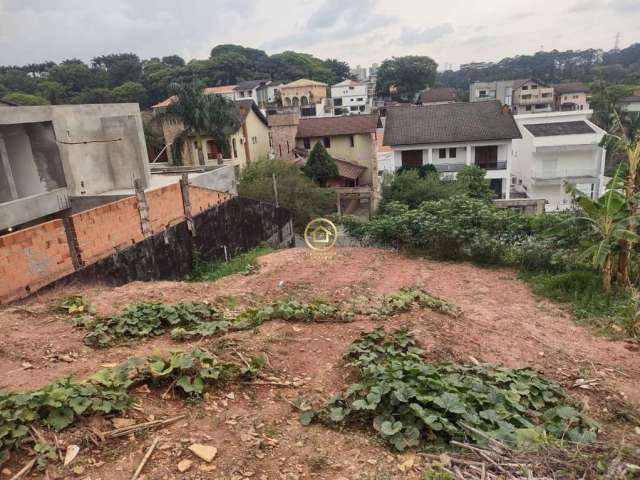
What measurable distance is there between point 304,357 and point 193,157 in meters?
24.9

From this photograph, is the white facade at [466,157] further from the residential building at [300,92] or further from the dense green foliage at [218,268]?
the residential building at [300,92]

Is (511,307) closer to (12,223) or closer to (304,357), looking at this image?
(304,357)

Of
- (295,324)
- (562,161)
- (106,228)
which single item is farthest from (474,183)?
(295,324)

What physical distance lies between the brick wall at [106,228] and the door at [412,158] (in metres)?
20.9

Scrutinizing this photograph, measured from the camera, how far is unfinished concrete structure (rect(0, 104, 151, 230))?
13430 mm

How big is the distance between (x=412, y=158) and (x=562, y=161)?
30.1 feet

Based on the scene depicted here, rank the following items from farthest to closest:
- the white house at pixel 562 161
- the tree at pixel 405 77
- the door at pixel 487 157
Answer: the tree at pixel 405 77
the white house at pixel 562 161
the door at pixel 487 157

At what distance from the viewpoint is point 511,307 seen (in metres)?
9.27

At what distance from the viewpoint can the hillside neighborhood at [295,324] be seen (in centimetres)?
346

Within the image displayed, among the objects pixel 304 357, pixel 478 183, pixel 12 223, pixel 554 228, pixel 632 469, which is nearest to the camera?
pixel 632 469

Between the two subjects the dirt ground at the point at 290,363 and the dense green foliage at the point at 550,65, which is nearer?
the dirt ground at the point at 290,363

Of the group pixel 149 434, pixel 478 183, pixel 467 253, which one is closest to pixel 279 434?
pixel 149 434

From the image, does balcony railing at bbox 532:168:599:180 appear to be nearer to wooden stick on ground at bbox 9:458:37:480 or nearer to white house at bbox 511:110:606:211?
white house at bbox 511:110:606:211

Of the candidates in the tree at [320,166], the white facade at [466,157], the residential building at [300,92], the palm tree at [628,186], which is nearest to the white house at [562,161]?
the white facade at [466,157]
